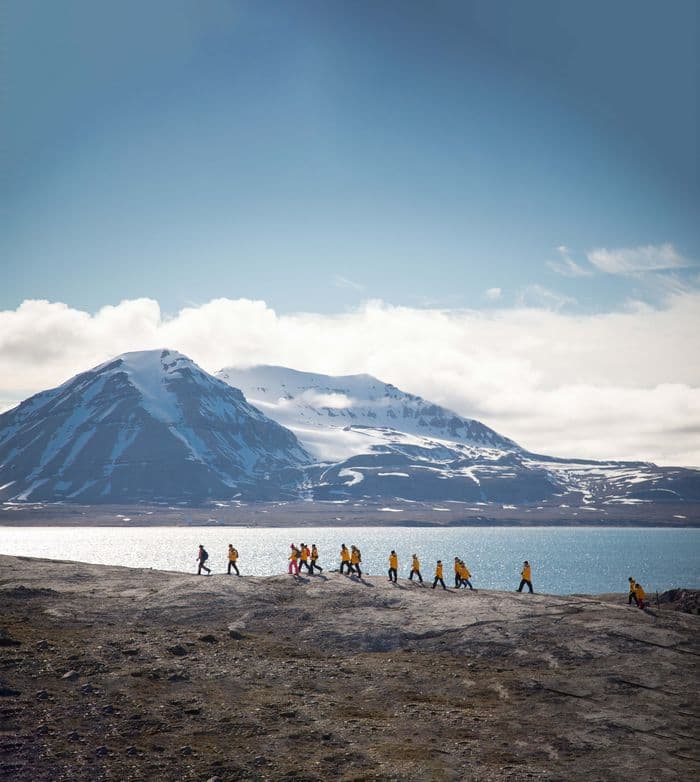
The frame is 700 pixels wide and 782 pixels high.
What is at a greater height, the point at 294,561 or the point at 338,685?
the point at 294,561

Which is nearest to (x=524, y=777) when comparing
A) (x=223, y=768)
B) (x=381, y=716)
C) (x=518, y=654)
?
(x=381, y=716)

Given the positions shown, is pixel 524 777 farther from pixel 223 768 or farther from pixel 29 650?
pixel 29 650

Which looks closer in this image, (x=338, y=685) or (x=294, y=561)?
(x=338, y=685)

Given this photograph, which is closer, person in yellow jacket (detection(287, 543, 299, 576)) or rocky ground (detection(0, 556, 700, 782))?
rocky ground (detection(0, 556, 700, 782))

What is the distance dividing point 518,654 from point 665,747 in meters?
9.58

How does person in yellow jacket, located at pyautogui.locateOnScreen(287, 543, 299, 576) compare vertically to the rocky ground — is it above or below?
above

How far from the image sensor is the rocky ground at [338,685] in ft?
71.7

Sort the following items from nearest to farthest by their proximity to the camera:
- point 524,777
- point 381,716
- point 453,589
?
point 524,777
point 381,716
point 453,589

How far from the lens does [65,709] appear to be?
2438 centimetres

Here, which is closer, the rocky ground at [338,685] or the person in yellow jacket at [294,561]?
the rocky ground at [338,685]

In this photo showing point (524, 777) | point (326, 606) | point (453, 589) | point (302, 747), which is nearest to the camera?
point (524, 777)

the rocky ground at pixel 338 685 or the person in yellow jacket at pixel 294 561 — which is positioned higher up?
the person in yellow jacket at pixel 294 561

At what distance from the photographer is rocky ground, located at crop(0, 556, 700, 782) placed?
21859 mm

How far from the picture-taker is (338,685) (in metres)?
28.9
